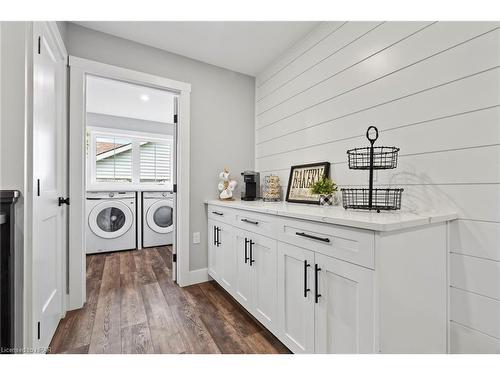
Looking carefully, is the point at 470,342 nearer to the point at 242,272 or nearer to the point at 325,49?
the point at 242,272

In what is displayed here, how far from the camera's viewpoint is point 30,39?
115 cm

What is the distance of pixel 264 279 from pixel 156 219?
295cm

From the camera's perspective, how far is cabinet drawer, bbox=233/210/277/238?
155 cm

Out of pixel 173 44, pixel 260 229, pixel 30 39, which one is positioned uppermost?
pixel 173 44

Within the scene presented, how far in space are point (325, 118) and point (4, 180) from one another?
2.00 meters

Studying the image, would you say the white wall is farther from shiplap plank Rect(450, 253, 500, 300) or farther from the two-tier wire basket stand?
shiplap plank Rect(450, 253, 500, 300)

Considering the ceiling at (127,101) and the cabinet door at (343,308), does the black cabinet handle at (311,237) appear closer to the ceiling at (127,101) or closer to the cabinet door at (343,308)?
the cabinet door at (343,308)

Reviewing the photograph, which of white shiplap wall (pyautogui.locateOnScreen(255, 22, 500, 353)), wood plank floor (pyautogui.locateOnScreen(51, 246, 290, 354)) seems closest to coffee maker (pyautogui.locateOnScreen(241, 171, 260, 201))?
white shiplap wall (pyautogui.locateOnScreen(255, 22, 500, 353))

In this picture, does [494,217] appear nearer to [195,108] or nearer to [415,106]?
[415,106]

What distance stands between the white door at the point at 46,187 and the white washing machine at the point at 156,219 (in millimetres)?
2127

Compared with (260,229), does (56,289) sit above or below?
below

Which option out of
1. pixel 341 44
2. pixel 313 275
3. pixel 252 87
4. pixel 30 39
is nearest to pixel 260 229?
pixel 313 275

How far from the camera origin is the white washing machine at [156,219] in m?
3.95

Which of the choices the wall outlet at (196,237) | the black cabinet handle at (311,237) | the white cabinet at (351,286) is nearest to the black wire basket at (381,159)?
the white cabinet at (351,286)
